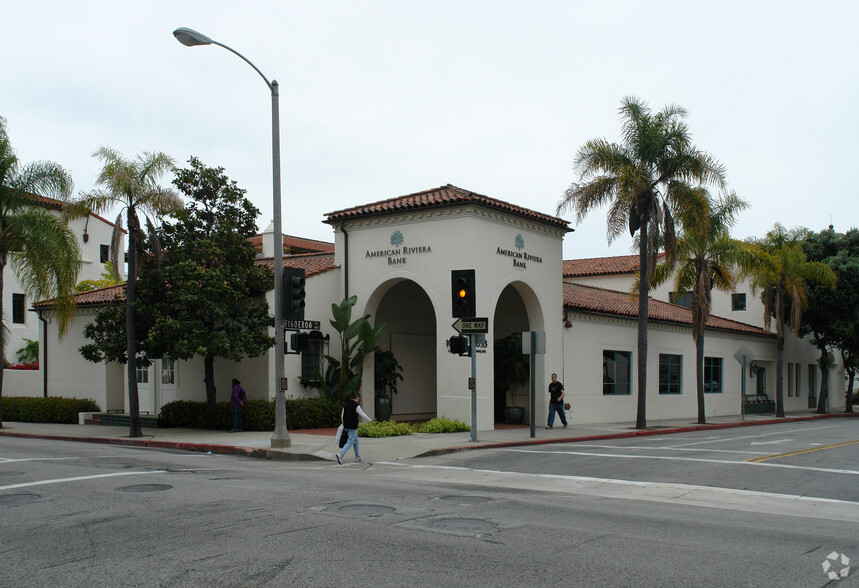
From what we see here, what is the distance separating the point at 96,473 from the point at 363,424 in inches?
365

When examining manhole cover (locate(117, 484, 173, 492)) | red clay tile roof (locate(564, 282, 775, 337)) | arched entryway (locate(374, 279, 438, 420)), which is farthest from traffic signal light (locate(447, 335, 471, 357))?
manhole cover (locate(117, 484, 173, 492))

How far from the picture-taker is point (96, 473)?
12.4 m

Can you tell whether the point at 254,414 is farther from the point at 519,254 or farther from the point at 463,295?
the point at 519,254

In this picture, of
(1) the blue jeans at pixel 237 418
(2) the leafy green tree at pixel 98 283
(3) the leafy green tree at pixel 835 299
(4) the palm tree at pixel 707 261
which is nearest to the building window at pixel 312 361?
(1) the blue jeans at pixel 237 418

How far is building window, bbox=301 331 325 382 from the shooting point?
74.2ft

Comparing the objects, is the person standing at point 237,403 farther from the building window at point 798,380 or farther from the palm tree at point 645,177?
the building window at point 798,380

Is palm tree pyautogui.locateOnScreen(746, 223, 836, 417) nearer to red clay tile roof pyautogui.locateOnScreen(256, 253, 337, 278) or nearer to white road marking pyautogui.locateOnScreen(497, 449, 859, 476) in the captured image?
red clay tile roof pyautogui.locateOnScreen(256, 253, 337, 278)

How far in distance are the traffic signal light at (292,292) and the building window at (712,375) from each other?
2427cm

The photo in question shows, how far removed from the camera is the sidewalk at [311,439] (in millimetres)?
16641

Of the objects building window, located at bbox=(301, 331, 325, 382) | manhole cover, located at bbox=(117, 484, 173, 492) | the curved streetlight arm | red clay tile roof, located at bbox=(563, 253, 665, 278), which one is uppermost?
the curved streetlight arm

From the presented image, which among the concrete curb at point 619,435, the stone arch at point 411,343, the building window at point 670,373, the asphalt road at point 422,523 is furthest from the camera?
the building window at point 670,373

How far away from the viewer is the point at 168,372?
24781 mm

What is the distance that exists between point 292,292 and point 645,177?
43.0 ft

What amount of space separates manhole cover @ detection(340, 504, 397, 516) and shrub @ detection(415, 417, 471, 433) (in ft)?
37.5
